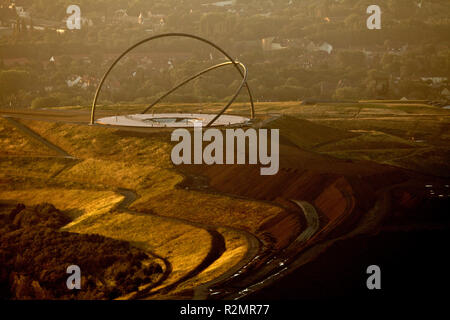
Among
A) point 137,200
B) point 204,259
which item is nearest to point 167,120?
point 137,200

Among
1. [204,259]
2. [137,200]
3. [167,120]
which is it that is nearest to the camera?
[204,259]

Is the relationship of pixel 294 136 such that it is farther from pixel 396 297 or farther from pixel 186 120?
pixel 396 297

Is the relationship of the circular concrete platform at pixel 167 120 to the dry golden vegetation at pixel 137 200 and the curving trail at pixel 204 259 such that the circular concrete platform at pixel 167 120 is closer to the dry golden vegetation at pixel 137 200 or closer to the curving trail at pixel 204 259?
the dry golden vegetation at pixel 137 200

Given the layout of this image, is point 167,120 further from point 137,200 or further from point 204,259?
point 204,259

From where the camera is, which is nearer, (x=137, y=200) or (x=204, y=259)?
(x=204, y=259)

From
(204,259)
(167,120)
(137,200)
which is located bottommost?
(204,259)

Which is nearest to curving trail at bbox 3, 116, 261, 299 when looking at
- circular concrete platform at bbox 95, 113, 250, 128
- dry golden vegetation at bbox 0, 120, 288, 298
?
dry golden vegetation at bbox 0, 120, 288, 298

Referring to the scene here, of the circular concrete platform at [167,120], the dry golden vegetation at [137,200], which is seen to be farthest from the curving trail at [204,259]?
the circular concrete platform at [167,120]

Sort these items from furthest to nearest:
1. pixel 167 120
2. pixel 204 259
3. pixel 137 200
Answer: pixel 167 120, pixel 137 200, pixel 204 259

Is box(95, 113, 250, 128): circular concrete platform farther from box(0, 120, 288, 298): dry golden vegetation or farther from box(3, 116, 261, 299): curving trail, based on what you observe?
box(3, 116, 261, 299): curving trail
